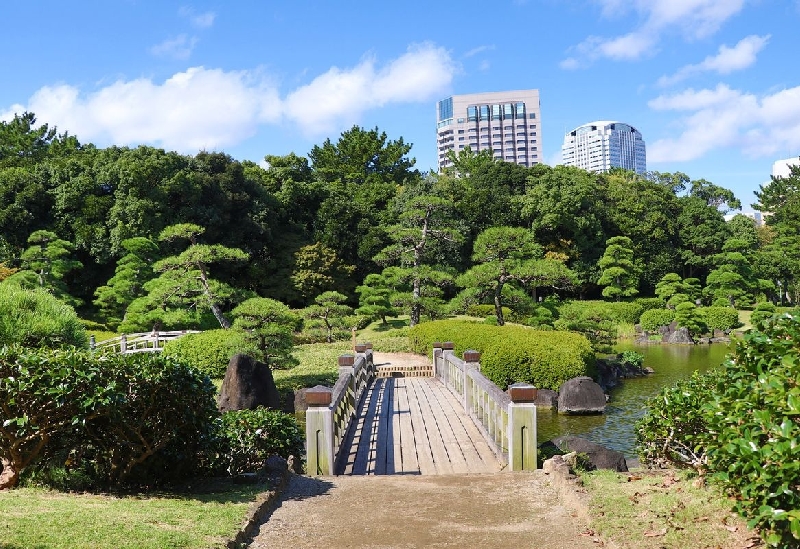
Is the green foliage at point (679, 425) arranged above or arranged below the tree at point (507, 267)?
below

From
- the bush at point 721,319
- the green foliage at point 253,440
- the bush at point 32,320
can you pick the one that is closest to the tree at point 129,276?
the bush at point 32,320

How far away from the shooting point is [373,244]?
34094 mm

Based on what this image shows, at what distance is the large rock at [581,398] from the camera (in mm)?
15484

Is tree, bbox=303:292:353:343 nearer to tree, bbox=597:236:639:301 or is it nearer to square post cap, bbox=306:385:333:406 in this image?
square post cap, bbox=306:385:333:406

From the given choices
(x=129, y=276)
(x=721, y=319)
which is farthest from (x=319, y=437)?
(x=721, y=319)

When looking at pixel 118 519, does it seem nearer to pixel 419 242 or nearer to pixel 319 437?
pixel 319 437

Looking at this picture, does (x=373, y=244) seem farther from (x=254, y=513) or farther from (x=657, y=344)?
(x=254, y=513)

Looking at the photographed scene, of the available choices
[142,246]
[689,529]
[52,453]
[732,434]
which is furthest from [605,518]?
[142,246]

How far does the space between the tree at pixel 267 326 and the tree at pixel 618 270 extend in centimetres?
2339

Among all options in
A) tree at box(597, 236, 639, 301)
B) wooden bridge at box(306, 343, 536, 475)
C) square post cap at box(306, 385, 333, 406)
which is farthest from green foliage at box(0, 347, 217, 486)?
tree at box(597, 236, 639, 301)

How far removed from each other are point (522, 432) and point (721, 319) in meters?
30.2

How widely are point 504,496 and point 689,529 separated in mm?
1816

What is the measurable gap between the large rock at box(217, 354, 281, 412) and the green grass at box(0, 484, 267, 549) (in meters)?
8.58

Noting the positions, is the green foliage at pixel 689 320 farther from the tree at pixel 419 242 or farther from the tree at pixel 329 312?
the tree at pixel 329 312
